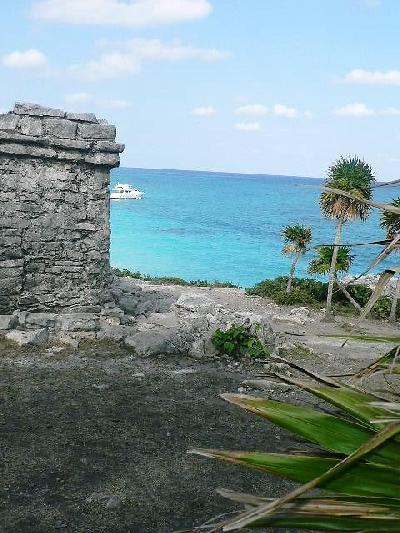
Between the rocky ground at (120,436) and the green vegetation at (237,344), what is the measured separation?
0.77 ft

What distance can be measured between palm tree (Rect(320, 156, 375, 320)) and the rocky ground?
5.34 metres

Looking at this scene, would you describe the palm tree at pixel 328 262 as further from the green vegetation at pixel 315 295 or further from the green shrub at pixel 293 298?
the green shrub at pixel 293 298

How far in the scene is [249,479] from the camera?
5.56 m

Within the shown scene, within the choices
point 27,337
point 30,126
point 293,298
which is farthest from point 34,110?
point 293,298

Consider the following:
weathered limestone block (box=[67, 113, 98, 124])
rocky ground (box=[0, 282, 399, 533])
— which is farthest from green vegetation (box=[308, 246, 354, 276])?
weathered limestone block (box=[67, 113, 98, 124])

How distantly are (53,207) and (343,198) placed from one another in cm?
738

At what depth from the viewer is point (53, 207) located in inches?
383

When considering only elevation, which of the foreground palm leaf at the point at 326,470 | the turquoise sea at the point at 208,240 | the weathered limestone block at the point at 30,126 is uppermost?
the weathered limestone block at the point at 30,126

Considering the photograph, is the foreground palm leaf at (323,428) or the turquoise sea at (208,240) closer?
the foreground palm leaf at (323,428)

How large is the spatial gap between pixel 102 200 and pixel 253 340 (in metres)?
3.34

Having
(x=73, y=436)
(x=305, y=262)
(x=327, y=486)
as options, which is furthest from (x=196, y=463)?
(x=305, y=262)

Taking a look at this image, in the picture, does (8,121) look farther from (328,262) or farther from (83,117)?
(328,262)

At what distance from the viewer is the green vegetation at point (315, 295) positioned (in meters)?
16.2

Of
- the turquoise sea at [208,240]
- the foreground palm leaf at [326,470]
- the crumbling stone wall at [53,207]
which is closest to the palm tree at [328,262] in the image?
the crumbling stone wall at [53,207]
